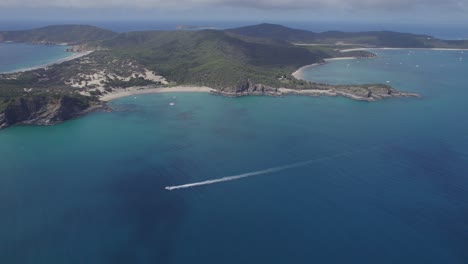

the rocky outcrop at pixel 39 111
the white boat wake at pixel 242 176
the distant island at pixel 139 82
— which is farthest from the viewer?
the distant island at pixel 139 82

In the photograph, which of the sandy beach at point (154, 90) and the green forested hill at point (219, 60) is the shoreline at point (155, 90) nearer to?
the sandy beach at point (154, 90)

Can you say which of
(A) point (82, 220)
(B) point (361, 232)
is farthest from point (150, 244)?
(B) point (361, 232)

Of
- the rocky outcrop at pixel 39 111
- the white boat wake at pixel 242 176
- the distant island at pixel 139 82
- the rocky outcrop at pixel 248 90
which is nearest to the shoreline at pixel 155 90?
the distant island at pixel 139 82

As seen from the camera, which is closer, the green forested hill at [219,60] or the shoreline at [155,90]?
the shoreline at [155,90]

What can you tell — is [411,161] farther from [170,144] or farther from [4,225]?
[4,225]

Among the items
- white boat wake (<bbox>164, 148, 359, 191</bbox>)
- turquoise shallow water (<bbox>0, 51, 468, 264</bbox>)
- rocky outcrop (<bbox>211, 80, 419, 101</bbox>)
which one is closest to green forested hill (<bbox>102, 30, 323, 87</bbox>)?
rocky outcrop (<bbox>211, 80, 419, 101</bbox>)

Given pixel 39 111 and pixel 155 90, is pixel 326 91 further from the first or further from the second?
pixel 39 111
